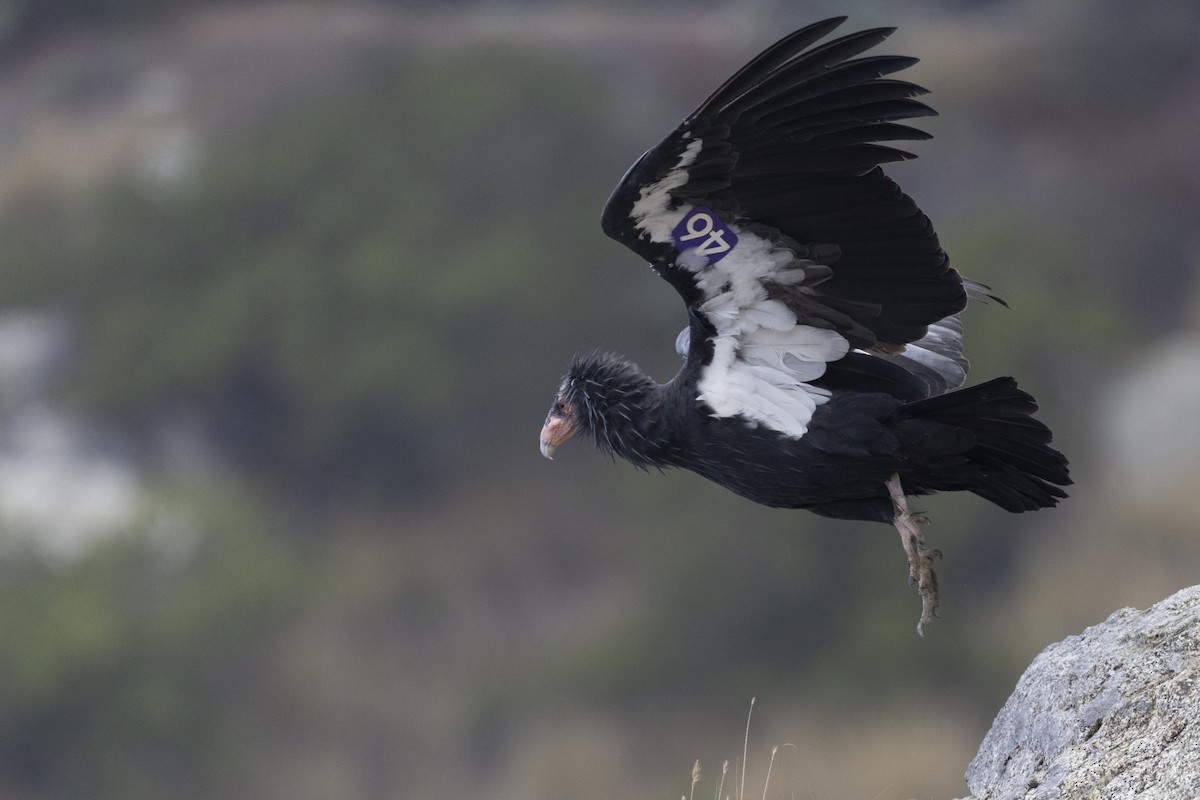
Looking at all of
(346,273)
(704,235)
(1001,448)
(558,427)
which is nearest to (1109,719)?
(1001,448)

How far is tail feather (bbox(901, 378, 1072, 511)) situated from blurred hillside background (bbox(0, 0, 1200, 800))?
1357 centimetres

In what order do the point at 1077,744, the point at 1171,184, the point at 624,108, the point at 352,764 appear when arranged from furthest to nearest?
1. the point at 624,108
2. the point at 1171,184
3. the point at 352,764
4. the point at 1077,744

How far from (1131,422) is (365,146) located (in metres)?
14.6

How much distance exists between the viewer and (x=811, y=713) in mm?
22703

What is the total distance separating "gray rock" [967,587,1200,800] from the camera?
13.0ft

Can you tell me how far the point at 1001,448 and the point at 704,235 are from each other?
4.22 ft

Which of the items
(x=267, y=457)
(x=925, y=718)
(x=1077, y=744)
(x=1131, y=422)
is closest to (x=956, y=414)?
(x=1077, y=744)

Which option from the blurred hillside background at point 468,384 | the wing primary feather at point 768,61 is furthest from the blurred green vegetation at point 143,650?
the wing primary feather at point 768,61

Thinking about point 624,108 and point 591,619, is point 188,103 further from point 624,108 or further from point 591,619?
point 591,619

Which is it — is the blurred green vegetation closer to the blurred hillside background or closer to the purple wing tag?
the blurred hillside background

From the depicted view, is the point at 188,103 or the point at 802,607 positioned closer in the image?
the point at 802,607

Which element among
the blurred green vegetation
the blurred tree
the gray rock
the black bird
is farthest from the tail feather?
the blurred tree

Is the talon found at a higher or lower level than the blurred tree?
lower

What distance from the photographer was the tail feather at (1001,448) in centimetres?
540
